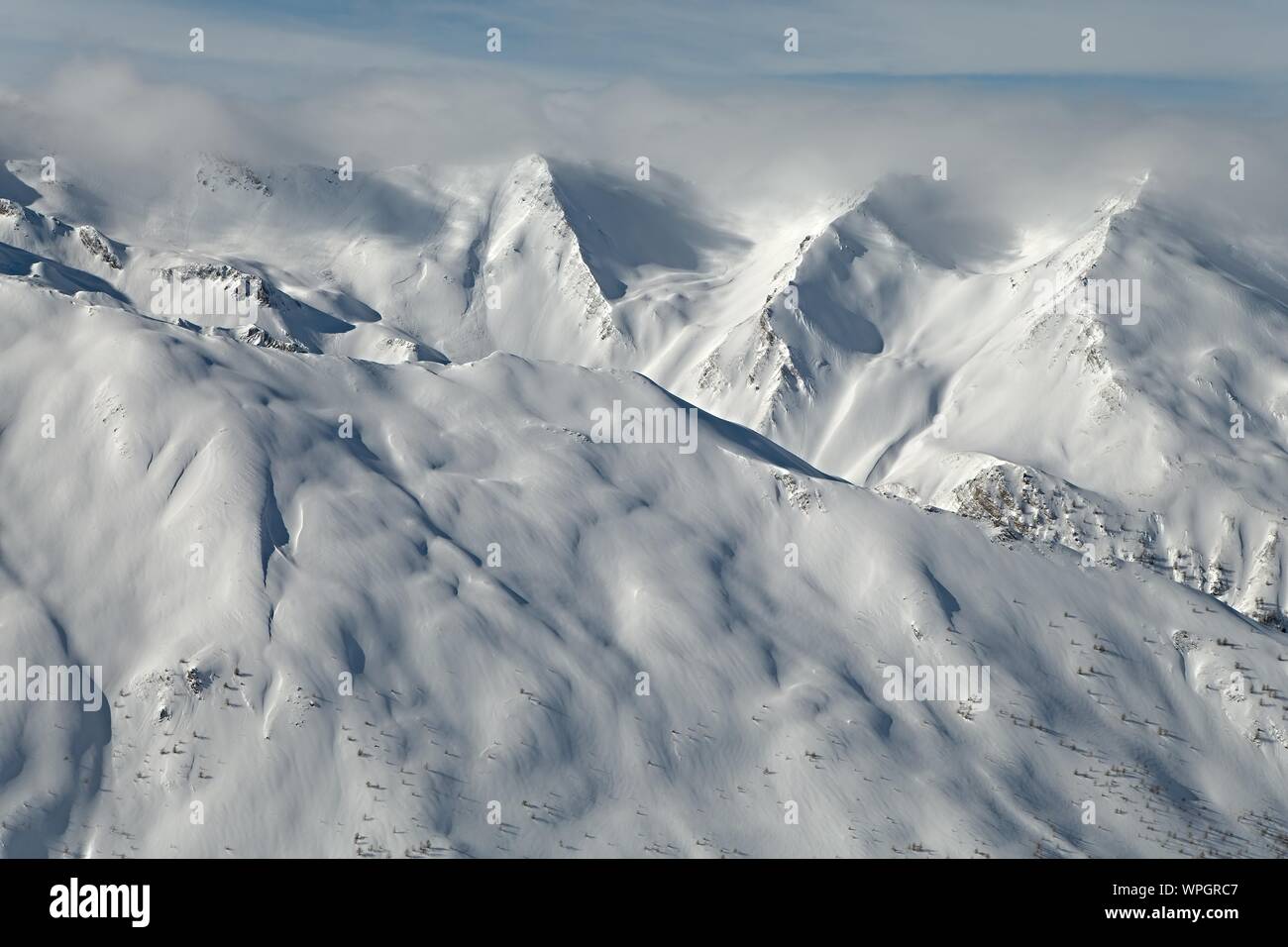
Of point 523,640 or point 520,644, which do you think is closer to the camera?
point 520,644

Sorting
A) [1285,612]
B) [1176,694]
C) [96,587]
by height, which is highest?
[96,587]

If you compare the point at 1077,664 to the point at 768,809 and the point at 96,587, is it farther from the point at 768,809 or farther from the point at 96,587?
the point at 96,587

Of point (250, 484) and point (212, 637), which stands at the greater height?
point (250, 484)

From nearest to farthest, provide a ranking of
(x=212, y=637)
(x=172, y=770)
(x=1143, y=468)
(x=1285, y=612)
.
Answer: (x=172, y=770) → (x=212, y=637) → (x=1285, y=612) → (x=1143, y=468)

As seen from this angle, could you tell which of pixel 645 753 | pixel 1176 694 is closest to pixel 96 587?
pixel 645 753
